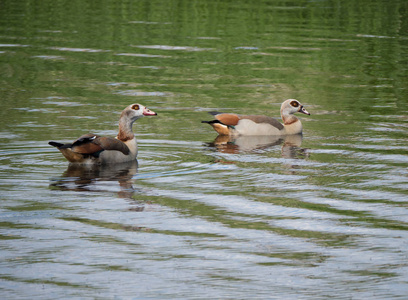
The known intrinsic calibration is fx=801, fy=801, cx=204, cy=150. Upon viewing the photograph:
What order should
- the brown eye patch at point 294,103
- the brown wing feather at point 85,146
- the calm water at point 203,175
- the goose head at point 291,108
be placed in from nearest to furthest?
the calm water at point 203,175 → the brown wing feather at point 85,146 → the goose head at point 291,108 → the brown eye patch at point 294,103

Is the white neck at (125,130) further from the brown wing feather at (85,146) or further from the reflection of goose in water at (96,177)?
the brown wing feather at (85,146)

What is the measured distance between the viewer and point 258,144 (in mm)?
16469

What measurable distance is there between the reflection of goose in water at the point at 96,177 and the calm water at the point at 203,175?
0.03m

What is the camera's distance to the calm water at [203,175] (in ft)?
26.3

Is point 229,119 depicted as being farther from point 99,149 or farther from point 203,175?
point 203,175

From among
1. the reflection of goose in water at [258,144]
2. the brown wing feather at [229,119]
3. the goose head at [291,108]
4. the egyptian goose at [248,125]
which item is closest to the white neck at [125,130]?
the reflection of goose in water at [258,144]

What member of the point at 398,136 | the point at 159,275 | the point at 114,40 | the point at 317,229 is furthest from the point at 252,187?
the point at 114,40

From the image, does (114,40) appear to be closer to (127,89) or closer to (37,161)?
(127,89)

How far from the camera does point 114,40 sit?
30.4m

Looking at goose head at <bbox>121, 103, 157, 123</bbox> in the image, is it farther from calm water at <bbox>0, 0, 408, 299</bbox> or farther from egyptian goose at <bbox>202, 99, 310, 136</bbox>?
egyptian goose at <bbox>202, 99, 310, 136</bbox>

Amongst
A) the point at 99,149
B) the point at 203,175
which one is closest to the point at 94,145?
the point at 99,149

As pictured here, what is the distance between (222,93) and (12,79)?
238 inches

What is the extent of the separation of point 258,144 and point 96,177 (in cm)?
→ 474

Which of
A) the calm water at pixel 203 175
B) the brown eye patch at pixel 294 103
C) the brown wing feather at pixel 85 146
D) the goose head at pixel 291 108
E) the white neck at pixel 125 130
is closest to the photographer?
the calm water at pixel 203 175
